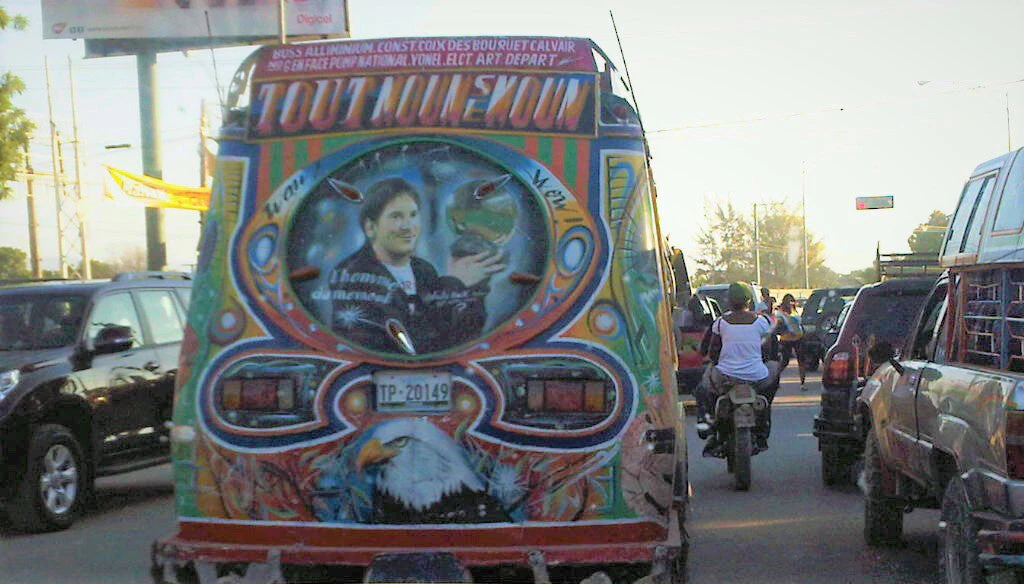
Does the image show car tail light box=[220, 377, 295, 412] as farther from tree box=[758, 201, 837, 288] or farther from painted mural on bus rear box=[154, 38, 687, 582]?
tree box=[758, 201, 837, 288]

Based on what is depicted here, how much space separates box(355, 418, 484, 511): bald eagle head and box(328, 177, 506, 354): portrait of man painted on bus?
342 millimetres

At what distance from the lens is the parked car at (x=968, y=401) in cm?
532

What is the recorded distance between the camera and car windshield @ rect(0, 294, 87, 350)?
35.6ft

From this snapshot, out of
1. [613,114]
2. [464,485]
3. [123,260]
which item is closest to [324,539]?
[464,485]

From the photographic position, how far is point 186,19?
161 ft

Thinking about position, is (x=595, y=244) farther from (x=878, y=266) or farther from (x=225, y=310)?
(x=878, y=266)

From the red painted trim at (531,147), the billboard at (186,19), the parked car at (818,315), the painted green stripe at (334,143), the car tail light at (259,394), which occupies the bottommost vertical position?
the parked car at (818,315)

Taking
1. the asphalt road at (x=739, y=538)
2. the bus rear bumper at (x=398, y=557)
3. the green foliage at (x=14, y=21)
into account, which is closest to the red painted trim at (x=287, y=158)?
the bus rear bumper at (x=398, y=557)

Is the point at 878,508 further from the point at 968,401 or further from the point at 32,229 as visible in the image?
the point at 32,229

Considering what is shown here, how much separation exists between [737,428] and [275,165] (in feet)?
20.2

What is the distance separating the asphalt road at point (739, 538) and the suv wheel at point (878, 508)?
0.35ft

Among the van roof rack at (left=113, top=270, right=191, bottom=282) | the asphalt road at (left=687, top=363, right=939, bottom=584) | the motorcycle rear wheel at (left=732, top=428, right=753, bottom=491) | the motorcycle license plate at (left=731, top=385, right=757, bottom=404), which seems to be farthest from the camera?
the van roof rack at (left=113, top=270, right=191, bottom=282)

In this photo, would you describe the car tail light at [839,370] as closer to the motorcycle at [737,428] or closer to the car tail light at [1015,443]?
the motorcycle at [737,428]

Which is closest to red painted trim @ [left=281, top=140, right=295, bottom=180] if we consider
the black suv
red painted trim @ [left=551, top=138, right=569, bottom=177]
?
red painted trim @ [left=551, top=138, right=569, bottom=177]
